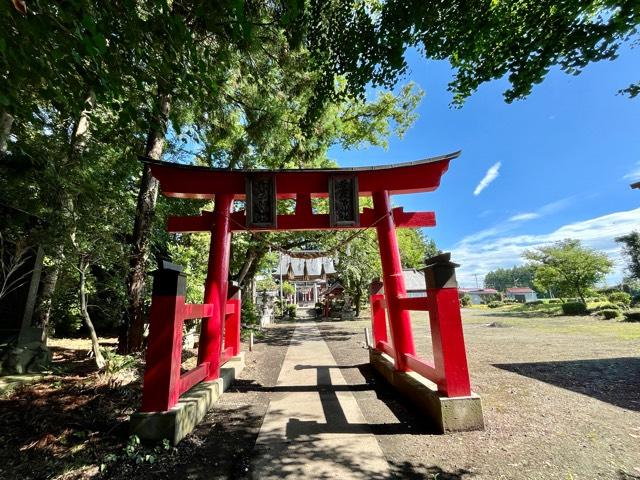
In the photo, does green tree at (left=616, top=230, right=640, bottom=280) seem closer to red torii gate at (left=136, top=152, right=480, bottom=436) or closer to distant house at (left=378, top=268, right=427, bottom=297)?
distant house at (left=378, top=268, right=427, bottom=297)

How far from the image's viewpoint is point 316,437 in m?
3.46

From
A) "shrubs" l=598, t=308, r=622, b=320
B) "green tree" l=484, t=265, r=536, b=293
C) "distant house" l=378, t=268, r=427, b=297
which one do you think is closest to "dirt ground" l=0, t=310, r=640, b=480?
"shrubs" l=598, t=308, r=622, b=320

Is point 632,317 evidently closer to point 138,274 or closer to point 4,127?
point 138,274

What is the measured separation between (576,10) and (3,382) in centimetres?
1030

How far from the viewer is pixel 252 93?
8.07 metres

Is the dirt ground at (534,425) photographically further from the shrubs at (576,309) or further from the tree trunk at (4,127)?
the shrubs at (576,309)

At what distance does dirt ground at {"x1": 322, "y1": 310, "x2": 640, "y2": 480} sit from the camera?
268 centimetres

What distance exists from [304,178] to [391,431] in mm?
4036

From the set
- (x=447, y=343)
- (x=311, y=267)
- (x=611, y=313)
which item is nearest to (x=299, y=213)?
(x=447, y=343)

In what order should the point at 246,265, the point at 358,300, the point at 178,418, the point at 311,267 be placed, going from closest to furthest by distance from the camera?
the point at 178,418 < the point at 246,265 < the point at 358,300 < the point at 311,267

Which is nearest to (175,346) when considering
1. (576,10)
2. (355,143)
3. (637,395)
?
(637,395)

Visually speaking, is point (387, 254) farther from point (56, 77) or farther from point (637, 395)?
point (56, 77)

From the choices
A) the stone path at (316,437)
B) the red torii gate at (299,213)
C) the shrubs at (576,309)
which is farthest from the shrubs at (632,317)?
the stone path at (316,437)

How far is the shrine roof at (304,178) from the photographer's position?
537 centimetres
